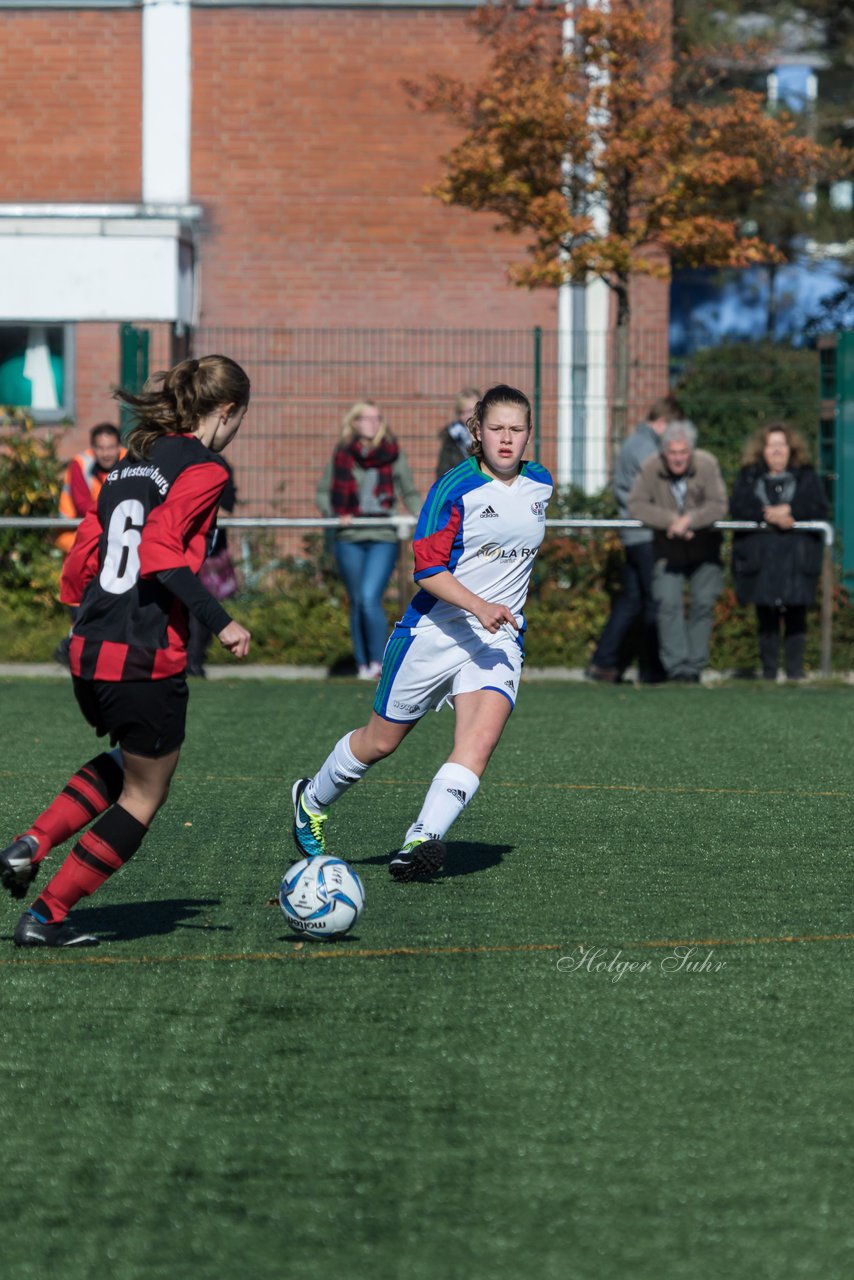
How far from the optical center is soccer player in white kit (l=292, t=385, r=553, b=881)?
655 cm

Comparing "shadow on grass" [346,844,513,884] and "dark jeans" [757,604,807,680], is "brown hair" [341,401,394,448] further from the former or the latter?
"shadow on grass" [346,844,513,884]

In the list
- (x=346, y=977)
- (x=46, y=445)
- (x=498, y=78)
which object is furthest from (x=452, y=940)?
(x=498, y=78)

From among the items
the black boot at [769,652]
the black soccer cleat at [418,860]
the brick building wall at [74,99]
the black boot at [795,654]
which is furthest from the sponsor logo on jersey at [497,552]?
the brick building wall at [74,99]

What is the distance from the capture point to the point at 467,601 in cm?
633

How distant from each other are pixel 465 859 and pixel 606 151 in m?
10.7

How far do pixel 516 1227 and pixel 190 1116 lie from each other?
93cm

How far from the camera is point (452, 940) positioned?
5828 mm

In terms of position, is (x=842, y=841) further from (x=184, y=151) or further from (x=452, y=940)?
(x=184, y=151)

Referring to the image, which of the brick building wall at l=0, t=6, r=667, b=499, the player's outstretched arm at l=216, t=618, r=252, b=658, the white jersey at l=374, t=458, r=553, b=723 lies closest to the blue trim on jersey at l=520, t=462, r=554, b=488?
the white jersey at l=374, t=458, r=553, b=723

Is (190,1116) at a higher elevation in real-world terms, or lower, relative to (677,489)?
lower

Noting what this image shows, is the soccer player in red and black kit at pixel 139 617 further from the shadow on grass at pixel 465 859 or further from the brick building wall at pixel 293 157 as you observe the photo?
the brick building wall at pixel 293 157

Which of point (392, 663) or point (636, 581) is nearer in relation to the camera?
point (392, 663)

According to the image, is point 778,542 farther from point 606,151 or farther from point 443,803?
point 443,803

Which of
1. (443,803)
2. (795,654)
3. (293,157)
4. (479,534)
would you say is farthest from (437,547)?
(293,157)
